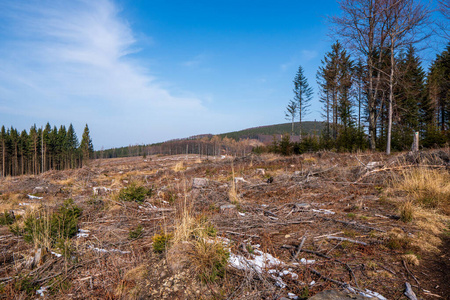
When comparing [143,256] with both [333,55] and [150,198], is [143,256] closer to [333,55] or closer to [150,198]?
[150,198]

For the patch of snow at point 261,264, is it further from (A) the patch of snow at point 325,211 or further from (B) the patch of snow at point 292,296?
(A) the patch of snow at point 325,211

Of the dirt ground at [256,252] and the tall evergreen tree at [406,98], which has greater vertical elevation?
the tall evergreen tree at [406,98]

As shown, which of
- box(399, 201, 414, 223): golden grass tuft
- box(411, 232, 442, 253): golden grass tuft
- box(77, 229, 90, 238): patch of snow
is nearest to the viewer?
box(411, 232, 442, 253): golden grass tuft

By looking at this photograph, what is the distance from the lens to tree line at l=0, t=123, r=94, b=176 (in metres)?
43.5

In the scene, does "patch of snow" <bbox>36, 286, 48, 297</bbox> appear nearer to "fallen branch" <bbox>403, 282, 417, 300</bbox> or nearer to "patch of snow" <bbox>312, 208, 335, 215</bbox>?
"fallen branch" <bbox>403, 282, 417, 300</bbox>

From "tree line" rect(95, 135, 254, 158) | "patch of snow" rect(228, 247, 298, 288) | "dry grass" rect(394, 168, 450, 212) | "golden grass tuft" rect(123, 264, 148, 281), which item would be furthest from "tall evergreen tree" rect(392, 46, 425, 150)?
"tree line" rect(95, 135, 254, 158)

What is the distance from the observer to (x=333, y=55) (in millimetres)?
27703

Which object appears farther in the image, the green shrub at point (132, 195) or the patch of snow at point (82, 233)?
the green shrub at point (132, 195)

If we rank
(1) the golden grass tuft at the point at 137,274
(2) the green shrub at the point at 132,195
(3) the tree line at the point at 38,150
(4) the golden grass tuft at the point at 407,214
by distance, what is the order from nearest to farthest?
(1) the golden grass tuft at the point at 137,274 → (4) the golden grass tuft at the point at 407,214 → (2) the green shrub at the point at 132,195 → (3) the tree line at the point at 38,150

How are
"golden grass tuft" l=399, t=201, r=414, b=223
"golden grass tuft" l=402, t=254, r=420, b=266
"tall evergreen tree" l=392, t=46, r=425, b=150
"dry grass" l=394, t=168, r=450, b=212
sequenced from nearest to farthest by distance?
"golden grass tuft" l=402, t=254, r=420, b=266 → "golden grass tuft" l=399, t=201, r=414, b=223 → "dry grass" l=394, t=168, r=450, b=212 → "tall evergreen tree" l=392, t=46, r=425, b=150

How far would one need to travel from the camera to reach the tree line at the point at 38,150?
143 ft

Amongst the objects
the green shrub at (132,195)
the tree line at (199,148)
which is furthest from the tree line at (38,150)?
the green shrub at (132,195)

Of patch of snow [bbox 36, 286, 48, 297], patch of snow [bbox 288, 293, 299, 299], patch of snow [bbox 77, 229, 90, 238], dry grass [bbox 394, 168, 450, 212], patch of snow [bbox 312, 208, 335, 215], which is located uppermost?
dry grass [bbox 394, 168, 450, 212]

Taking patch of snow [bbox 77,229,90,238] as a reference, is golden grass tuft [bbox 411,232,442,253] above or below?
above
